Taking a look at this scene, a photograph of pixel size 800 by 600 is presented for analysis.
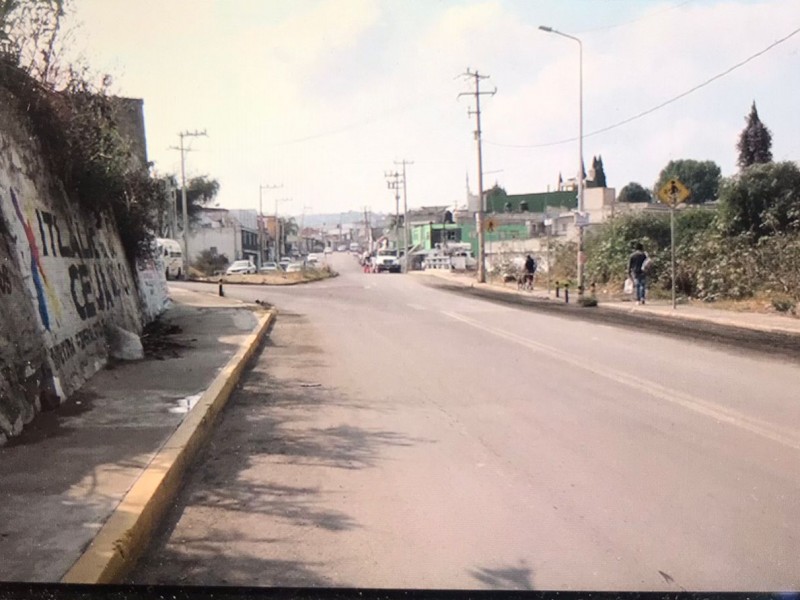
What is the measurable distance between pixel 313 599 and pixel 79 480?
2.46 metres

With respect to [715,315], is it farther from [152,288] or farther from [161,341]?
[152,288]

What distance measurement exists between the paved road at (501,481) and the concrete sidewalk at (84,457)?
1.49 feet

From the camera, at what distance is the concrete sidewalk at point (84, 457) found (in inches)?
173

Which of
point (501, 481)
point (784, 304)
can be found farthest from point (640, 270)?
point (501, 481)

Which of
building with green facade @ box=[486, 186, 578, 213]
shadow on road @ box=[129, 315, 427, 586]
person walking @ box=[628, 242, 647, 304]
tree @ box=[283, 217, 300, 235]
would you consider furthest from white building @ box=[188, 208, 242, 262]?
shadow on road @ box=[129, 315, 427, 586]

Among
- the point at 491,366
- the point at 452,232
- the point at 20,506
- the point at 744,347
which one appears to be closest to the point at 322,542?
the point at 20,506

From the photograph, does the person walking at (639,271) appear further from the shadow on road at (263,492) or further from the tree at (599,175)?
the tree at (599,175)

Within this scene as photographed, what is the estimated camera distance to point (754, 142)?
55.0m

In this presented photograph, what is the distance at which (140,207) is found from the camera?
15.8 m

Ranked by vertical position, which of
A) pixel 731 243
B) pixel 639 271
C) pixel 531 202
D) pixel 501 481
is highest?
pixel 531 202

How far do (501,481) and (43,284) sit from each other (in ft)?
18.6

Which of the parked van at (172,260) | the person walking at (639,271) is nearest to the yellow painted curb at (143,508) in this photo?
the person walking at (639,271)

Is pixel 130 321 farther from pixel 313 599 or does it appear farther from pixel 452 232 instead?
pixel 452 232

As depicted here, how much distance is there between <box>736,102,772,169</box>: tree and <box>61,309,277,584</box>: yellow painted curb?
54755mm
